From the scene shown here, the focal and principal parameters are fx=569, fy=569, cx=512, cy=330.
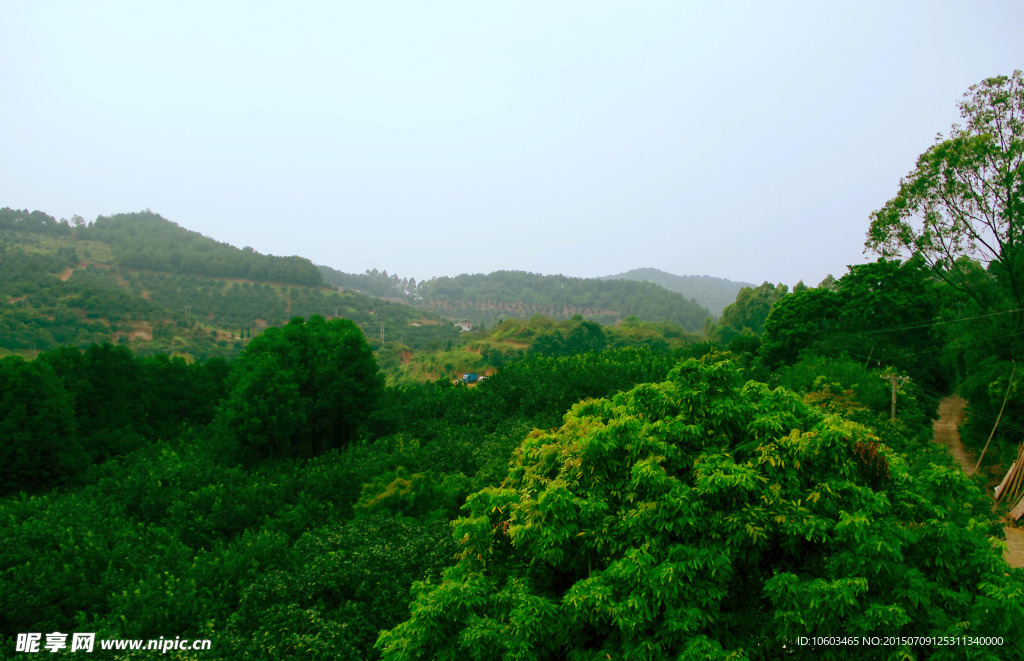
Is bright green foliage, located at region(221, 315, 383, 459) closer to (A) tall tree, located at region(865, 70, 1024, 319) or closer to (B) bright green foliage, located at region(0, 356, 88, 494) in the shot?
(B) bright green foliage, located at region(0, 356, 88, 494)

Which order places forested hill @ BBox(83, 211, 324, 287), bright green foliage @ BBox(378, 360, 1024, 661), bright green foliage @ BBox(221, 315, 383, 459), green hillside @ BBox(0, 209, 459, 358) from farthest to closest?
forested hill @ BBox(83, 211, 324, 287) < green hillside @ BBox(0, 209, 459, 358) < bright green foliage @ BBox(221, 315, 383, 459) < bright green foliage @ BBox(378, 360, 1024, 661)

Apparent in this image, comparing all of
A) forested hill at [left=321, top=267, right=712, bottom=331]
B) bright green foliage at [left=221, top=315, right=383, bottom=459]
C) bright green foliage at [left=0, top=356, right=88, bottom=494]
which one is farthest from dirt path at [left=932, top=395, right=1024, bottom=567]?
forested hill at [left=321, top=267, right=712, bottom=331]

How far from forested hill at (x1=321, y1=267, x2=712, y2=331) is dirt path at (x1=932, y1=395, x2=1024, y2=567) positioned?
339 ft

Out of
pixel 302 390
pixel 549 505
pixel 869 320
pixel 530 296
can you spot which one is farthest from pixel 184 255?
pixel 549 505

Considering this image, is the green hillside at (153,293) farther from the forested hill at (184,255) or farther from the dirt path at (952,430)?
the dirt path at (952,430)

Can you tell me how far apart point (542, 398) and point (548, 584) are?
66.0ft

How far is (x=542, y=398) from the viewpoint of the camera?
89.5 ft

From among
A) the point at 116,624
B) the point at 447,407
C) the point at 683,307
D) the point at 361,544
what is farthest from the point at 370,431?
the point at 683,307

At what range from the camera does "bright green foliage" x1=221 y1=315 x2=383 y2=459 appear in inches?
1005

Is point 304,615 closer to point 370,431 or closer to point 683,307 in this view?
point 370,431

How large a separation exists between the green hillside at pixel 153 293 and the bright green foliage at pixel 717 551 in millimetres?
68200

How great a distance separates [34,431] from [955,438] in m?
42.2

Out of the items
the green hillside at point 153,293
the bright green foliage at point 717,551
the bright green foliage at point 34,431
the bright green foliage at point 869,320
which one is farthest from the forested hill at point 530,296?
the bright green foliage at point 717,551

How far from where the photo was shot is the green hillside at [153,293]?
217 ft
